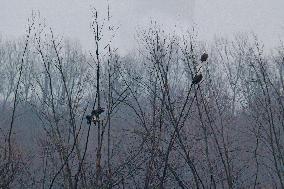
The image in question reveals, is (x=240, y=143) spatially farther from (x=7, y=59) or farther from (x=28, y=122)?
(x=7, y=59)

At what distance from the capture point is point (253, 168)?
81.3 feet

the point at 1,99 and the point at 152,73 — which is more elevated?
the point at 1,99

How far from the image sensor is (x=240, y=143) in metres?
24.8

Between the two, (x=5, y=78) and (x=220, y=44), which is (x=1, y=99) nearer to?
(x=5, y=78)

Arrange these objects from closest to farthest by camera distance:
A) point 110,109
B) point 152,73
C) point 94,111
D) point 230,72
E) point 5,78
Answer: point 94,111, point 110,109, point 152,73, point 230,72, point 5,78

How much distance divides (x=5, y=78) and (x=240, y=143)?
2459 centimetres

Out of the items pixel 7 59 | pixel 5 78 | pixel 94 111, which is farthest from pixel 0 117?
pixel 94 111

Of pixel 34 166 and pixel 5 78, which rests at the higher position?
pixel 5 78

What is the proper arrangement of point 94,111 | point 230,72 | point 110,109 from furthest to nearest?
point 230,72
point 110,109
point 94,111

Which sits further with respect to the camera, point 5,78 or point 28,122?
point 5,78

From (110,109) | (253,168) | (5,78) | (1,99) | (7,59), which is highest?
(7,59)

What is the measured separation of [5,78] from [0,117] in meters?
9.32

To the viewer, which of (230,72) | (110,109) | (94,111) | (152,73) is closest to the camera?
(94,111)

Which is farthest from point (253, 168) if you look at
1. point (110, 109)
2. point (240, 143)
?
point (110, 109)
